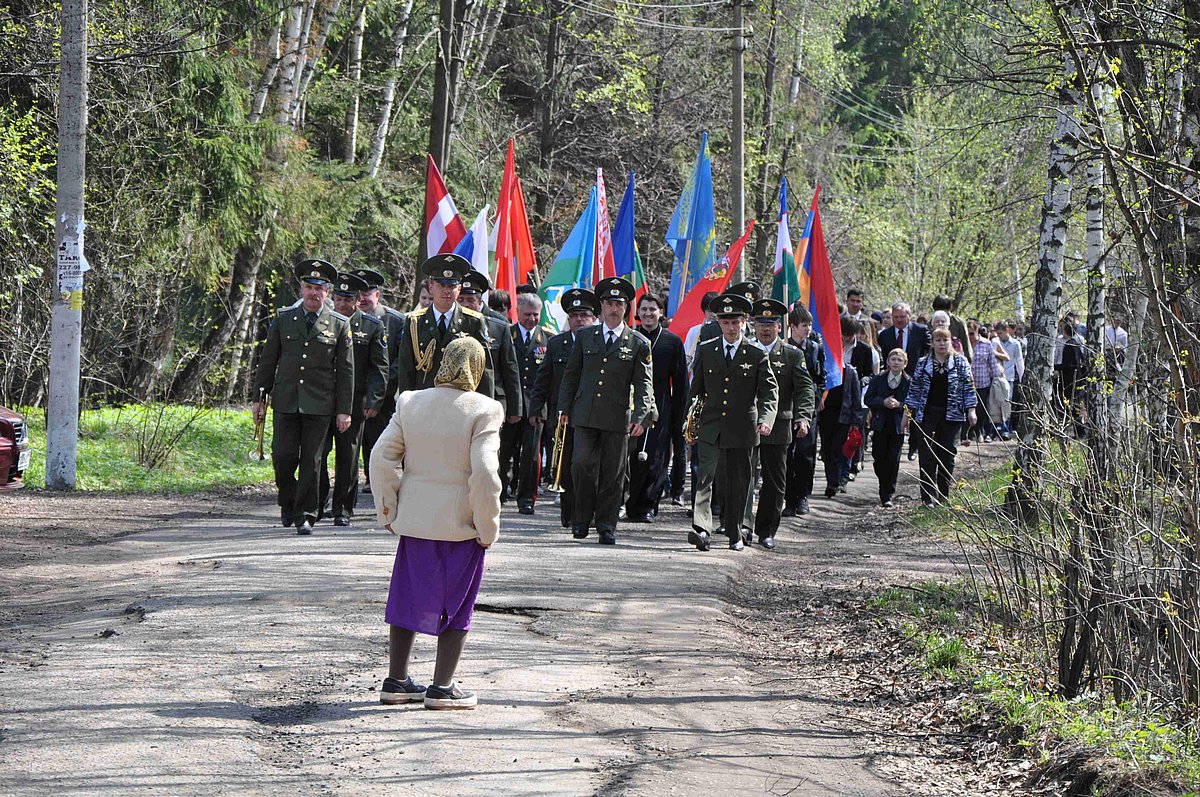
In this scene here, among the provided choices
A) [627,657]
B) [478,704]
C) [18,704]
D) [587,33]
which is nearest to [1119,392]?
[627,657]

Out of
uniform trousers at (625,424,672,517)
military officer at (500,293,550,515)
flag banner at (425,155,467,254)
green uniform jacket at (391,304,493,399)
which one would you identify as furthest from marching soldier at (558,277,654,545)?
flag banner at (425,155,467,254)

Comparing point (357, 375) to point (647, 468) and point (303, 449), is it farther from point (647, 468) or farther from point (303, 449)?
point (647, 468)

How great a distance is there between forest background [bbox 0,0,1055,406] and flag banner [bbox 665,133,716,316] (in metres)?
3.09

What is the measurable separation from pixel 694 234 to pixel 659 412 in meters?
5.29

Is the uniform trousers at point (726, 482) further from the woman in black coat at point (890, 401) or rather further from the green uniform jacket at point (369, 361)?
the woman in black coat at point (890, 401)

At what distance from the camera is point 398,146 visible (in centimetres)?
3034

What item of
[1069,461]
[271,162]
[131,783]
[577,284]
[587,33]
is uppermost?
[587,33]

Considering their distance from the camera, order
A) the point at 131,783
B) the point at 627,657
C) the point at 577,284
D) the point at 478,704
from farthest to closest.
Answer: the point at 577,284 → the point at 627,657 → the point at 478,704 → the point at 131,783

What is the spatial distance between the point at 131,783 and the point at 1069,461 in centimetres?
479

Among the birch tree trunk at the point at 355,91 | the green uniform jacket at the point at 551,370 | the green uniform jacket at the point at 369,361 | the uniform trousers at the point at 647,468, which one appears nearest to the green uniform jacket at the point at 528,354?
the green uniform jacket at the point at 551,370

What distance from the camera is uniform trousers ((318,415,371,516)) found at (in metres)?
13.6

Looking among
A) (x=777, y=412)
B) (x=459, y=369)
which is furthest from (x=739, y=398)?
(x=459, y=369)

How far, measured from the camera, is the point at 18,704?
665cm

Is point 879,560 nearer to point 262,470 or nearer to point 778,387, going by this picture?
point 778,387
